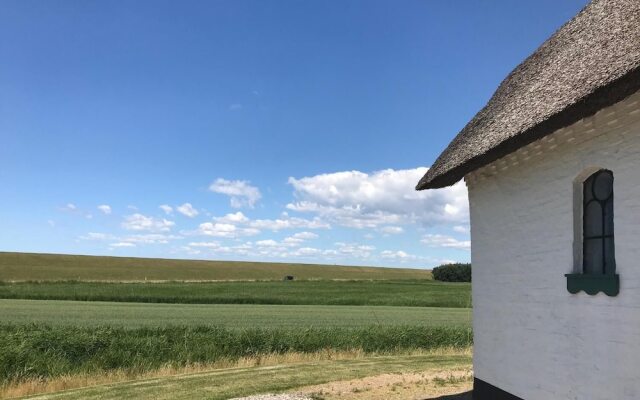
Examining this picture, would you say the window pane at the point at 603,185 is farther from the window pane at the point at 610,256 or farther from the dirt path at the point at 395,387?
the dirt path at the point at 395,387

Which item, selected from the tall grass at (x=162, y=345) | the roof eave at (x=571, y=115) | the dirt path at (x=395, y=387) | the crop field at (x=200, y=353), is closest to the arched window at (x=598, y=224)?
the roof eave at (x=571, y=115)

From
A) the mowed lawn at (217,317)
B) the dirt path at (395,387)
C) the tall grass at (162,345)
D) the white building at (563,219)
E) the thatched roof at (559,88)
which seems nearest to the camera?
the thatched roof at (559,88)

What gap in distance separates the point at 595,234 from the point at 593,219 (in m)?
0.17

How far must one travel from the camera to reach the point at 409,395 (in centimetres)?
992

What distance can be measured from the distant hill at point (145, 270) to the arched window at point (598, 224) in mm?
58865

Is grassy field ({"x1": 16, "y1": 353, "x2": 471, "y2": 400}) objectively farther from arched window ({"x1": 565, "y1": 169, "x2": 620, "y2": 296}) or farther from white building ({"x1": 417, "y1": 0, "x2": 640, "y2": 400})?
arched window ({"x1": 565, "y1": 169, "x2": 620, "y2": 296})

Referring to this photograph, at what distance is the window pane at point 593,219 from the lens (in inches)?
235

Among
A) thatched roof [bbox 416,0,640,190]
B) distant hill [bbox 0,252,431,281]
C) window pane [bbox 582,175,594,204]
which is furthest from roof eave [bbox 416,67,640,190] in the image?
distant hill [bbox 0,252,431,281]

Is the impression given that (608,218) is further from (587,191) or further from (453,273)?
(453,273)

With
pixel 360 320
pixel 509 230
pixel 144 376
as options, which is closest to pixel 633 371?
pixel 509 230

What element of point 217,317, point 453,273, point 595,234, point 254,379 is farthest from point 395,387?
point 453,273

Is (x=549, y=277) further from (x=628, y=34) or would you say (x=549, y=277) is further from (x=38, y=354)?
(x=38, y=354)

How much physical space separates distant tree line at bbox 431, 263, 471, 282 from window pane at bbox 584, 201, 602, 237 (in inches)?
3232

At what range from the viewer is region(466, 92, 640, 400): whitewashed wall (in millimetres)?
5301
